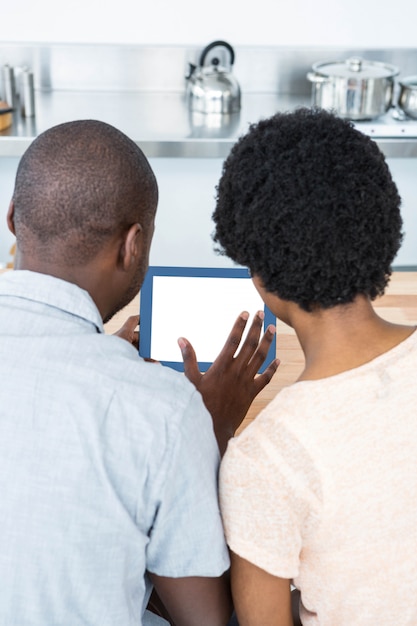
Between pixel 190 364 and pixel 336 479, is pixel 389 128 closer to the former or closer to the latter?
pixel 190 364

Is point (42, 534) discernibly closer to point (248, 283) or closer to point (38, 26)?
point (248, 283)

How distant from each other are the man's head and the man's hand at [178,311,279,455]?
297mm

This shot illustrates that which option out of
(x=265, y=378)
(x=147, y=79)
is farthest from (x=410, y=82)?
(x=265, y=378)

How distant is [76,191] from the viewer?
3.13 ft

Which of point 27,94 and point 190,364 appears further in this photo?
point 27,94

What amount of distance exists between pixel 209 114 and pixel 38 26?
723mm

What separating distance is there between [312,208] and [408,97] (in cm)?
209

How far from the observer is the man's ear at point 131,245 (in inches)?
39.4

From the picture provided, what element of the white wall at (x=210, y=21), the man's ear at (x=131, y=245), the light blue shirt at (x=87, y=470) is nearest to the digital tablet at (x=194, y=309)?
the man's ear at (x=131, y=245)

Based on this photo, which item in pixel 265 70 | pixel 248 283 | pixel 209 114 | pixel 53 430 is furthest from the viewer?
pixel 265 70

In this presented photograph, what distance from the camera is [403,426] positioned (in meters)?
0.88

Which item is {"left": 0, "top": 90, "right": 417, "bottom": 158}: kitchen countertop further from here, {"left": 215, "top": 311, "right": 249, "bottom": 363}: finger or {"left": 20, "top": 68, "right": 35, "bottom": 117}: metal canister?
{"left": 215, "top": 311, "right": 249, "bottom": 363}: finger

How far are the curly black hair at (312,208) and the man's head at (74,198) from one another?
0.42 feet

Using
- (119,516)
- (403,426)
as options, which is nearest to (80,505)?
(119,516)
